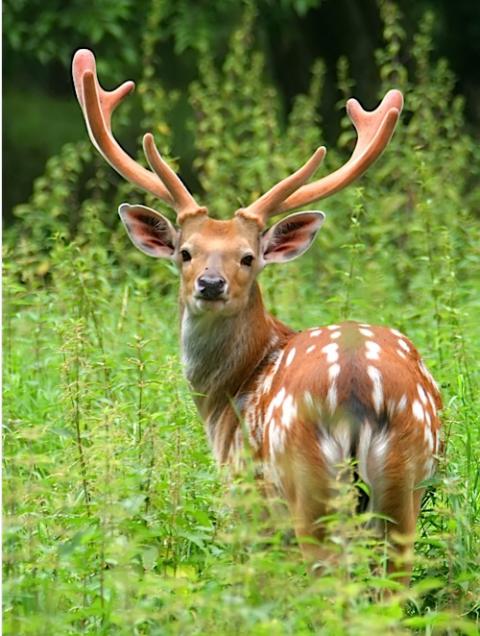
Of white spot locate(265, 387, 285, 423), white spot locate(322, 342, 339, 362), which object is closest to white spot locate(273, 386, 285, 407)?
white spot locate(265, 387, 285, 423)

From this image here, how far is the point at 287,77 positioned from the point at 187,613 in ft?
36.2

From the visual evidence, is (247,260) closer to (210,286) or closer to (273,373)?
(210,286)

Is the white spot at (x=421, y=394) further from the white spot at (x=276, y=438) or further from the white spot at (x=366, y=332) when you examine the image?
the white spot at (x=276, y=438)

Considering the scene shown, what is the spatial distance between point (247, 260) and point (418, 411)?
1.34m

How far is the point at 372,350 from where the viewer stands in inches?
199

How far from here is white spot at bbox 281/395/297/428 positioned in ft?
16.4

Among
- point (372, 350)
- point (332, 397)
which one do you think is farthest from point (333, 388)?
point (372, 350)

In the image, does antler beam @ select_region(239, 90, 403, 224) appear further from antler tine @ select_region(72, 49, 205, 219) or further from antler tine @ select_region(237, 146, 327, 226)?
antler tine @ select_region(72, 49, 205, 219)

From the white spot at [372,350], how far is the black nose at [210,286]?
896mm

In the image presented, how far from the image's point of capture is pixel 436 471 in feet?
17.2

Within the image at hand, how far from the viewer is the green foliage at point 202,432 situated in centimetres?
439

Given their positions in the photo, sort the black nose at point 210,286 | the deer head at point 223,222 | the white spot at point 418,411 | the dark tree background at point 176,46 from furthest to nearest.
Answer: the dark tree background at point 176,46 < the deer head at point 223,222 < the black nose at point 210,286 < the white spot at point 418,411

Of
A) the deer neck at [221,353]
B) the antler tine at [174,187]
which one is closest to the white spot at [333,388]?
the deer neck at [221,353]

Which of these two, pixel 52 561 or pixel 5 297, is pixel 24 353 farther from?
pixel 52 561
